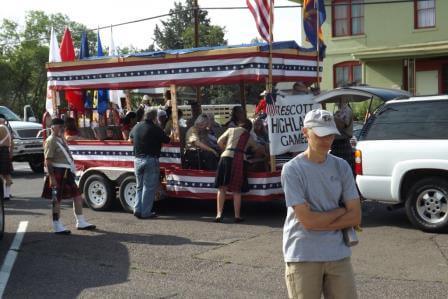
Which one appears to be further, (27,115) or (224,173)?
(27,115)

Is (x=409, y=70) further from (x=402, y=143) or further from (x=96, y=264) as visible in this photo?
(x=96, y=264)

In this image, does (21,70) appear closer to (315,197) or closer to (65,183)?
(65,183)

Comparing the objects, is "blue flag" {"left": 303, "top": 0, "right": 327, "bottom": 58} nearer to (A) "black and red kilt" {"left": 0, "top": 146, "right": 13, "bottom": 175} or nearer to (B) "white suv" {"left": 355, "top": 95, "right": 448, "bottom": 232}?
(B) "white suv" {"left": 355, "top": 95, "right": 448, "bottom": 232}

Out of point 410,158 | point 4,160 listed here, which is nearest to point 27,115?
point 4,160

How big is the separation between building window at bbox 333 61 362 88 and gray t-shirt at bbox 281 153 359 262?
23666 mm

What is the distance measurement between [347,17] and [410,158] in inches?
755

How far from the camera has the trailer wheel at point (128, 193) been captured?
10969mm

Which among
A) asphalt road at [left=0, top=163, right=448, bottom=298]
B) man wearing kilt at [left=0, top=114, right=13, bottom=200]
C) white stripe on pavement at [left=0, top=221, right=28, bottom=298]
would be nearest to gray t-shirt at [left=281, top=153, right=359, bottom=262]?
asphalt road at [left=0, top=163, right=448, bottom=298]

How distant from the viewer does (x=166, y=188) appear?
10.8m

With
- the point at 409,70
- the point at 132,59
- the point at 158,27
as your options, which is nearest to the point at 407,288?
the point at 132,59

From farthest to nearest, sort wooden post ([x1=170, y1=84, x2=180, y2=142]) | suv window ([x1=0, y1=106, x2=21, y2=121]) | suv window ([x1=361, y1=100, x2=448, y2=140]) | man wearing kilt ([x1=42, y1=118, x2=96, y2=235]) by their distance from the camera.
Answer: suv window ([x1=0, y1=106, x2=21, y2=121]) → wooden post ([x1=170, y1=84, x2=180, y2=142]) → man wearing kilt ([x1=42, y1=118, x2=96, y2=235]) → suv window ([x1=361, y1=100, x2=448, y2=140])

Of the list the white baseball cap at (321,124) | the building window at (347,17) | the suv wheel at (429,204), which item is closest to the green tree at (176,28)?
the building window at (347,17)

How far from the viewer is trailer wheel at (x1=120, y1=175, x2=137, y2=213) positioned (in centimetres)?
1097

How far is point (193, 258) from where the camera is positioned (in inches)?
299
